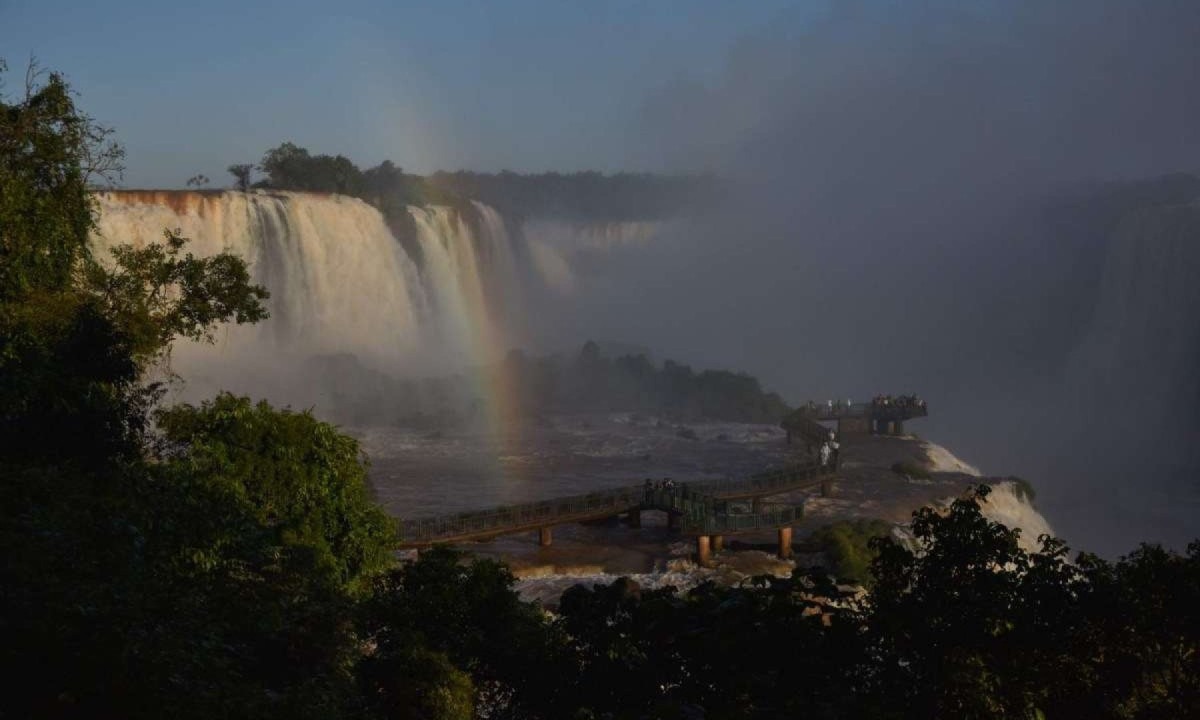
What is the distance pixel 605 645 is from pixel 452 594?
1852 millimetres

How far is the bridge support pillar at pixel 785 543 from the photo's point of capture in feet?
70.1

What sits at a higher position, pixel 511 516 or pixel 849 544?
pixel 511 516

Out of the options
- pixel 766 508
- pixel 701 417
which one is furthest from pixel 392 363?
pixel 766 508

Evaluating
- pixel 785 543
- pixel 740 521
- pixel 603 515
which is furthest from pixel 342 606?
pixel 785 543

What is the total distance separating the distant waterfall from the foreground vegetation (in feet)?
59.0

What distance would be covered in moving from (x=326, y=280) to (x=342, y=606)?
32.1 metres

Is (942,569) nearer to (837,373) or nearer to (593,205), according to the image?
(837,373)

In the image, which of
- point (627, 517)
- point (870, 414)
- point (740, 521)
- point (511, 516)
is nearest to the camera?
point (511, 516)

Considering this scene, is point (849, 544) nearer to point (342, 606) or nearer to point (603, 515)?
point (603, 515)

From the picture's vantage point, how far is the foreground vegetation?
5.54 metres

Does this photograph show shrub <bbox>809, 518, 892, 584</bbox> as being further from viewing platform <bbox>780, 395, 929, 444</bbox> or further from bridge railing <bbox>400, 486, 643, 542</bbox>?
viewing platform <bbox>780, 395, 929, 444</bbox>

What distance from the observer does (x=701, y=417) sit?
1686 inches

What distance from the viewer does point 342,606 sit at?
9.67m

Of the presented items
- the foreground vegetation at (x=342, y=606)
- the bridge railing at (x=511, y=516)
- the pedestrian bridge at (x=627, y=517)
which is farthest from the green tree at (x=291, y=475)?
the bridge railing at (x=511, y=516)
